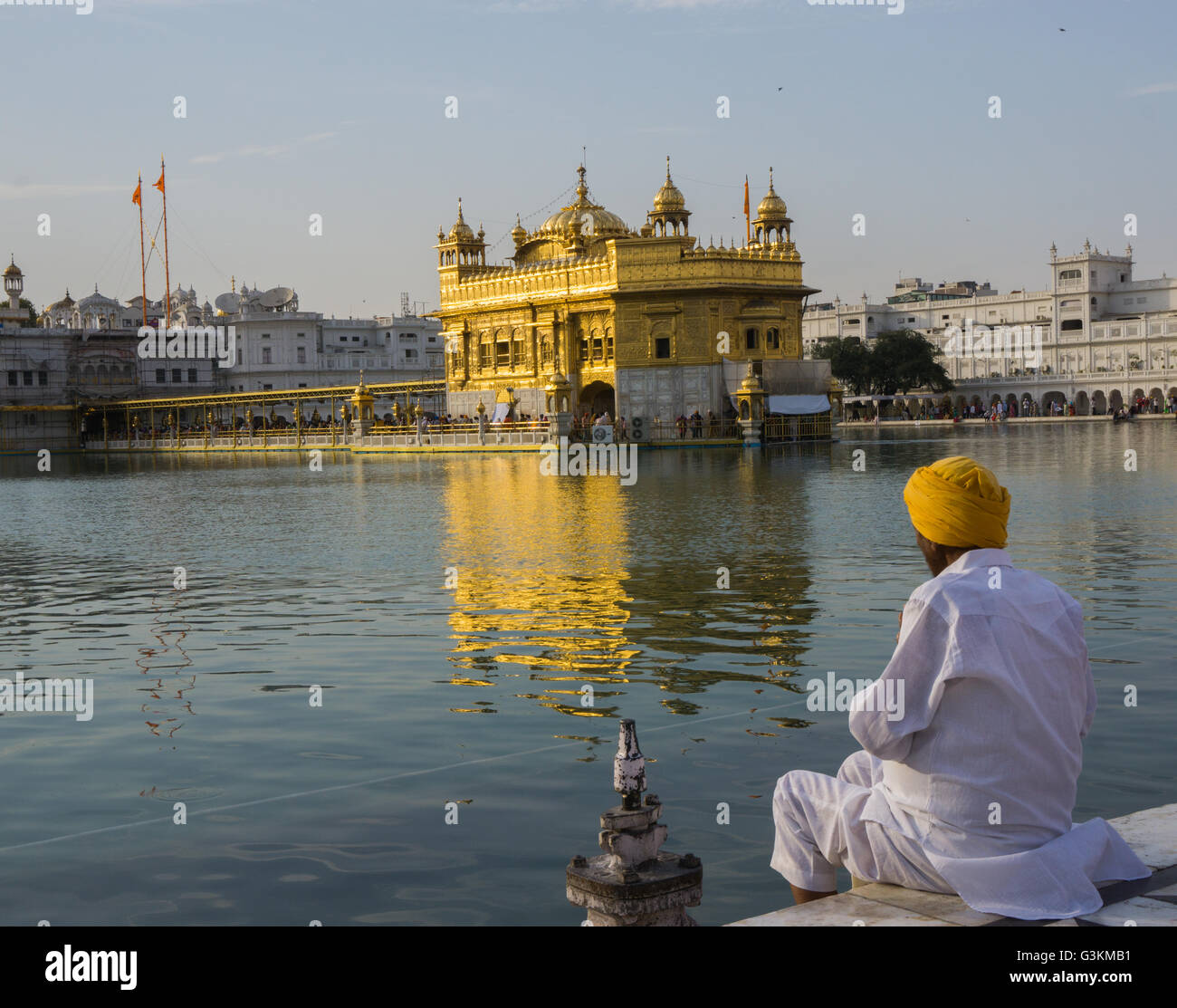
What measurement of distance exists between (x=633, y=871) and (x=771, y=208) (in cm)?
6022

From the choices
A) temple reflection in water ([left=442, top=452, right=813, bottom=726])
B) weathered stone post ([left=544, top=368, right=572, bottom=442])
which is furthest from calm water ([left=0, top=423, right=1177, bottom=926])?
weathered stone post ([left=544, top=368, right=572, bottom=442])

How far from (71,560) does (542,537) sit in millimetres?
6660

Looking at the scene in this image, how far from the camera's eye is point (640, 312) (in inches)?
2286

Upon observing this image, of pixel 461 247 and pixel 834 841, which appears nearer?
pixel 834 841

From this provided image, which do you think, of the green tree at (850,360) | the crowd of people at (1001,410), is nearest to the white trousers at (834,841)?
the crowd of people at (1001,410)

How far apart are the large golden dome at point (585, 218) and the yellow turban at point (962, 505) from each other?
204 ft

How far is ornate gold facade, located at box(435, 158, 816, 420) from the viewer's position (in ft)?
188

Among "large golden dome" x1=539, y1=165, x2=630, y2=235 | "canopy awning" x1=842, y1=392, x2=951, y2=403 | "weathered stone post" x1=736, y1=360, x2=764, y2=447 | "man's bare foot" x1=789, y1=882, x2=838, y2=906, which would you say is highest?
"large golden dome" x1=539, y1=165, x2=630, y2=235

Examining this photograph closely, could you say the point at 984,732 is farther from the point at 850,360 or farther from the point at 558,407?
the point at 850,360

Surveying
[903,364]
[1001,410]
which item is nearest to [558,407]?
[1001,410]

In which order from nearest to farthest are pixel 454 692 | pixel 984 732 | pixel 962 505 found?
pixel 984 732 < pixel 962 505 < pixel 454 692

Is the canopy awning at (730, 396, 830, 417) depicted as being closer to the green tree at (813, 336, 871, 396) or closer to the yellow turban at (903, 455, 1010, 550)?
the yellow turban at (903, 455, 1010, 550)

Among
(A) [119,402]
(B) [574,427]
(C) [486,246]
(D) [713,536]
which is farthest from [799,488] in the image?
(A) [119,402]
